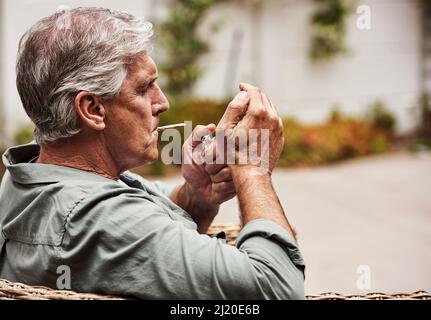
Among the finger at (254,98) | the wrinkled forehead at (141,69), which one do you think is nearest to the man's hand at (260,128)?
the finger at (254,98)

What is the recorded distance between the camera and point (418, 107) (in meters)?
8.21

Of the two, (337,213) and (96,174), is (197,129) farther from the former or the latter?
(337,213)

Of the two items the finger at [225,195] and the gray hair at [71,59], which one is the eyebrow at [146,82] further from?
the finger at [225,195]

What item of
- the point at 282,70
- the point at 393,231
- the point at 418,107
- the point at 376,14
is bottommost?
the point at 393,231

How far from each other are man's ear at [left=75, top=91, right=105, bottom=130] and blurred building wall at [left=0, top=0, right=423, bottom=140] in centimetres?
595

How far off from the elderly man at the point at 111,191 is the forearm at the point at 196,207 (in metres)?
0.19

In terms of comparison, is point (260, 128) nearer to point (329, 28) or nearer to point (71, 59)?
point (71, 59)

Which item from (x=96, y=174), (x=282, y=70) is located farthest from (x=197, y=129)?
(x=282, y=70)

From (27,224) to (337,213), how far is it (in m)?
4.30

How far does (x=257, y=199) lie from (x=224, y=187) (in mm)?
293

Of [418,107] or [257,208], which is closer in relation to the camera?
[257,208]

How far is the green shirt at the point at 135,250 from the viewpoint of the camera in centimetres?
125

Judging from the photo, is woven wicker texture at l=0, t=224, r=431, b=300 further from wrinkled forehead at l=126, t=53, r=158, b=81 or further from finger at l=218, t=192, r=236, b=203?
wrinkled forehead at l=126, t=53, r=158, b=81

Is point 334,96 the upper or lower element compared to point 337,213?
upper
